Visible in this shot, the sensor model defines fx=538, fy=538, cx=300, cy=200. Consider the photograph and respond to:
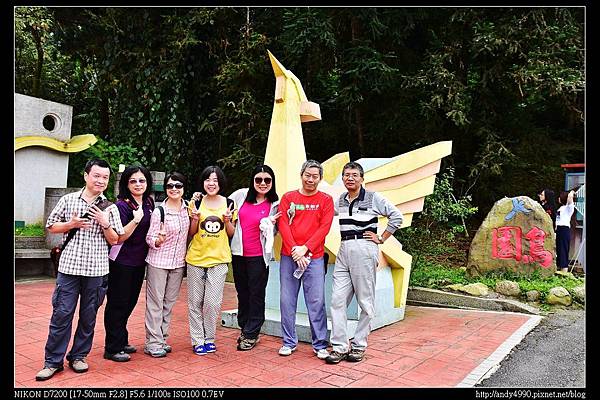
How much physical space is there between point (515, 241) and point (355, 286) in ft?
12.8

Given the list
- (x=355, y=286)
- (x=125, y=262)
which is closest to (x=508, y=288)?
(x=355, y=286)

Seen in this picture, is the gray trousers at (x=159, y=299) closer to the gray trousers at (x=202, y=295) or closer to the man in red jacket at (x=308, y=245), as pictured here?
the gray trousers at (x=202, y=295)

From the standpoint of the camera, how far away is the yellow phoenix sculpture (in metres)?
5.04

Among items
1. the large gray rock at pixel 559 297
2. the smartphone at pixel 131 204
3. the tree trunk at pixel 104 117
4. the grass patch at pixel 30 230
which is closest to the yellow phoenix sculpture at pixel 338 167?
the smartphone at pixel 131 204

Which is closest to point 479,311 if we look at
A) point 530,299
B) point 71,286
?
point 530,299

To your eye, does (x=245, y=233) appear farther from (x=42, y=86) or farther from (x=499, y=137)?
(x=42, y=86)

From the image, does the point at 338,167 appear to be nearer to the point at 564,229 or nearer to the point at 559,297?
the point at 559,297

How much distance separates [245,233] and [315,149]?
7.67m

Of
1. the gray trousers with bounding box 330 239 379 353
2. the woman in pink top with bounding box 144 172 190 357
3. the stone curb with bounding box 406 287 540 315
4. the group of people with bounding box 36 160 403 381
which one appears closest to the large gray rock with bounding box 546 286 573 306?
the stone curb with bounding box 406 287 540 315

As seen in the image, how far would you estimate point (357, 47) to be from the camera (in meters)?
9.61

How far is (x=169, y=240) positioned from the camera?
4.11m

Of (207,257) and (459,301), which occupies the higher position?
(207,257)

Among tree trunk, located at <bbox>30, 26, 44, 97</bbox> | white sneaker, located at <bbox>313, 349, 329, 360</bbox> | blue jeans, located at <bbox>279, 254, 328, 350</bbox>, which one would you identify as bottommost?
white sneaker, located at <bbox>313, 349, 329, 360</bbox>

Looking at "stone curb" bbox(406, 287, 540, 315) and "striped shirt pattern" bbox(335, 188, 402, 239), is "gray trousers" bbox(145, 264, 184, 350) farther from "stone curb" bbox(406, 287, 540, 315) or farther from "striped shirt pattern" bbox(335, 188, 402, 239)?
"stone curb" bbox(406, 287, 540, 315)
